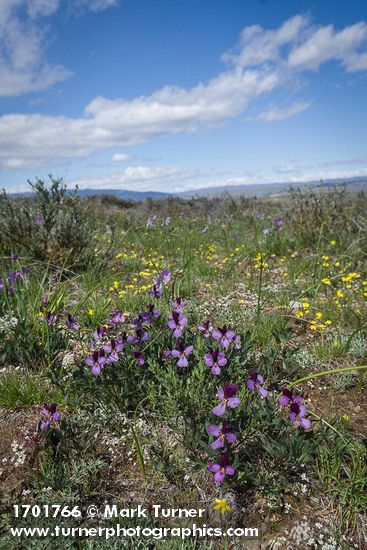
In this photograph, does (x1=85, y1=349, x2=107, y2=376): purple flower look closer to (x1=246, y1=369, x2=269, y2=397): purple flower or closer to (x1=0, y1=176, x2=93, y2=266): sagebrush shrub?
(x1=246, y1=369, x2=269, y2=397): purple flower

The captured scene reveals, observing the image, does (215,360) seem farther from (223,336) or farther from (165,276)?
(165,276)

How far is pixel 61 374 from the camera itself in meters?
2.99

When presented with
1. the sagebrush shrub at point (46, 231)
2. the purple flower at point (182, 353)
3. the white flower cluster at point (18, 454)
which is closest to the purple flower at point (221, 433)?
the purple flower at point (182, 353)

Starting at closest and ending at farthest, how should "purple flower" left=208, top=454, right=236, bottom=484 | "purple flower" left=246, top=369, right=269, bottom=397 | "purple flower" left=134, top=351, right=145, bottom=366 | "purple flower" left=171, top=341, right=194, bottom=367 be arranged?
"purple flower" left=208, top=454, right=236, bottom=484 < "purple flower" left=246, top=369, right=269, bottom=397 < "purple flower" left=171, top=341, right=194, bottom=367 < "purple flower" left=134, top=351, right=145, bottom=366

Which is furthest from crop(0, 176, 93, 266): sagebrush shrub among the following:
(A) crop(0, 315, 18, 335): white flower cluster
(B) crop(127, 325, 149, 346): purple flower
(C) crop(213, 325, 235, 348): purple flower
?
(C) crop(213, 325, 235, 348): purple flower

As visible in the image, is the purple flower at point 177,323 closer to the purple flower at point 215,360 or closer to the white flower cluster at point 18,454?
the purple flower at point 215,360

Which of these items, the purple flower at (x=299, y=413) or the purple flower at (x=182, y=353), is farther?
the purple flower at (x=182, y=353)

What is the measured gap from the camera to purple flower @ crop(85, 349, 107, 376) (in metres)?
2.51

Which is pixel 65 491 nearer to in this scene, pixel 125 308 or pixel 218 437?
pixel 218 437

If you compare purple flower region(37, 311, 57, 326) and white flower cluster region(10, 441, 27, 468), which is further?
purple flower region(37, 311, 57, 326)

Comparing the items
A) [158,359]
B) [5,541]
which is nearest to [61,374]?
[158,359]

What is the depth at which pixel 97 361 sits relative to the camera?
8.32ft

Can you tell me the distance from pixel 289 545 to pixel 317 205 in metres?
6.42

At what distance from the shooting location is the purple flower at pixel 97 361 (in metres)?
2.51
